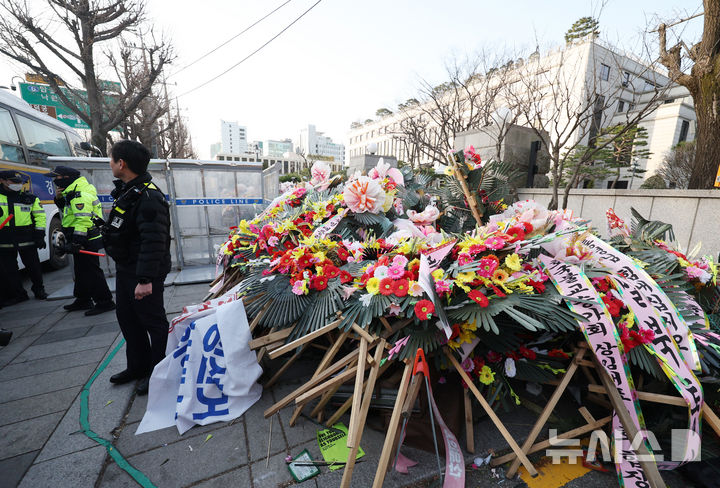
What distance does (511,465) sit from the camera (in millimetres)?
1705

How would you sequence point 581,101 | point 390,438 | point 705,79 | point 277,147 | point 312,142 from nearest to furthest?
point 390,438 < point 705,79 < point 581,101 < point 312,142 < point 277,147

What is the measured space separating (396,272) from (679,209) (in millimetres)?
5812

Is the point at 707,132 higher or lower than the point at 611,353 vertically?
higher

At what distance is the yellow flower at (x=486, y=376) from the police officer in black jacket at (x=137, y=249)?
7.84 feet

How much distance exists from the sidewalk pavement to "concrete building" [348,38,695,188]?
5920 mm

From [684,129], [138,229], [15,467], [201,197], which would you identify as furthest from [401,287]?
[684,129]

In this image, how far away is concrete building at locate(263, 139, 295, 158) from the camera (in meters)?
99.2

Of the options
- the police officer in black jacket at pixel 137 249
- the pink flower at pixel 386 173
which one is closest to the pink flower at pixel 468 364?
the pink flower at pixel 386 173

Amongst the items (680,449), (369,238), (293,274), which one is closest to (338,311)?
(293,274)

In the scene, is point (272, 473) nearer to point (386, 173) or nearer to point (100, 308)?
point (386, 173)

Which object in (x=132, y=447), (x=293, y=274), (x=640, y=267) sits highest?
(x=640, y=267)

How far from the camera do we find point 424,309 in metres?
1.51

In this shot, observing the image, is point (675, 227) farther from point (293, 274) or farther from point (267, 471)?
point (267, 471)

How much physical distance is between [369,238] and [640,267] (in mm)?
1738
